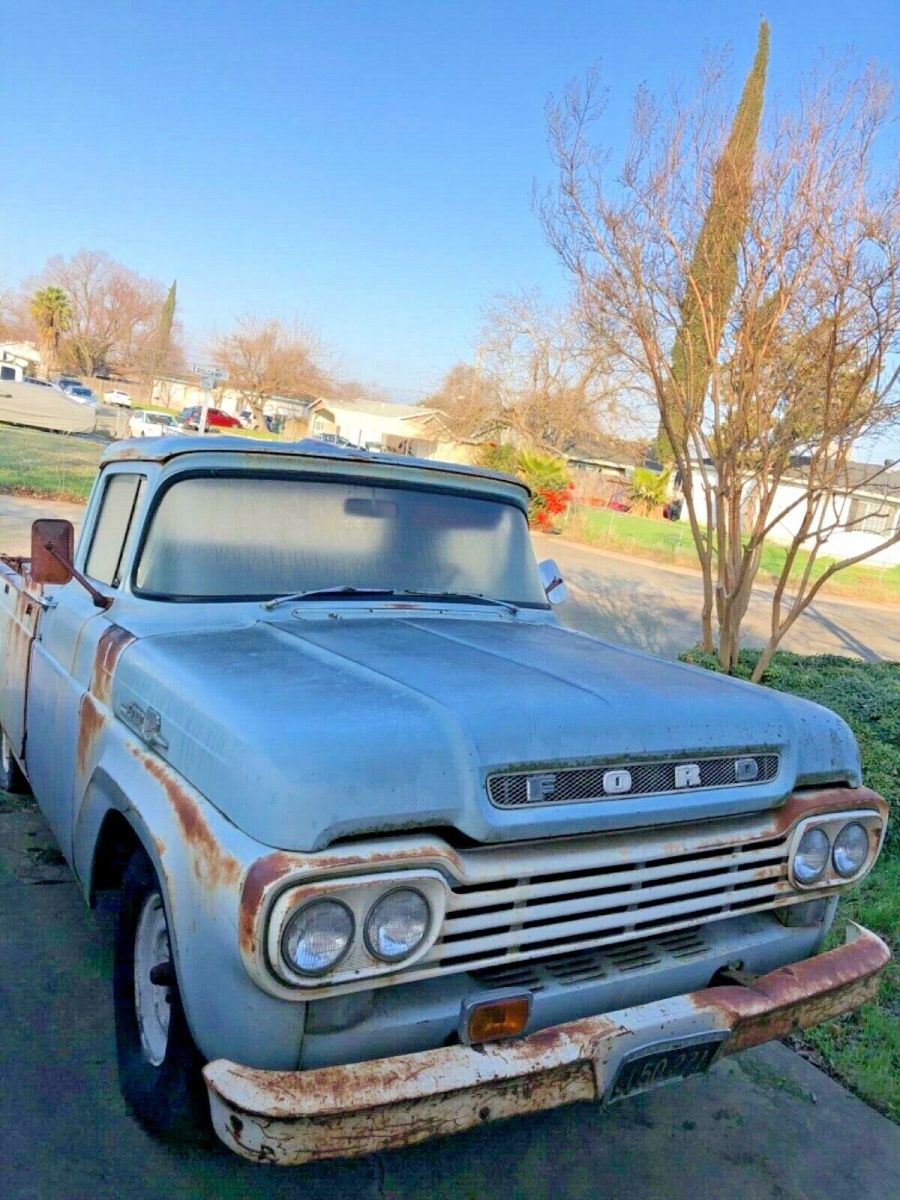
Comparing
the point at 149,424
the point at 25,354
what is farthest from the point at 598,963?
the point at 25,354

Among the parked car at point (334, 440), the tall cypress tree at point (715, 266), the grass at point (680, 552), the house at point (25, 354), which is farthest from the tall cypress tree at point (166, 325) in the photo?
the tall cypress tree at point (715, 266)

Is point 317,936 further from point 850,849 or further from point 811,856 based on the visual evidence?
point 850,849

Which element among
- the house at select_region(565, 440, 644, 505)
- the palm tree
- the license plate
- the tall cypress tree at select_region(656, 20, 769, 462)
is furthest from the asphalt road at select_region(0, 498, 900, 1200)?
the palm tree

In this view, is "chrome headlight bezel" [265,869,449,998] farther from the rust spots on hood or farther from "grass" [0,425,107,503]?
"grass" [0,425,107,503]

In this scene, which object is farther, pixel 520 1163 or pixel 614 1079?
→ pixel 520 1163

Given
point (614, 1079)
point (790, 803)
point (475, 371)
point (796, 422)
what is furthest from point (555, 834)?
point (475, 371)

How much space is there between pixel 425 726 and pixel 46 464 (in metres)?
22.9

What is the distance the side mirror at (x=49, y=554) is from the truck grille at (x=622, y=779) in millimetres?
1859

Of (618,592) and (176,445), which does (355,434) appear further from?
(176,445)

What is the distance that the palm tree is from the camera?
63.0 metres

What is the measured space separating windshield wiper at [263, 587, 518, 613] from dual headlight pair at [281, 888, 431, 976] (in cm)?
145

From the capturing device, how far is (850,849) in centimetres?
282

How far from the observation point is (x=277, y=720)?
2154 millimetres

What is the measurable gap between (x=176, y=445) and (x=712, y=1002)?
2486mm
